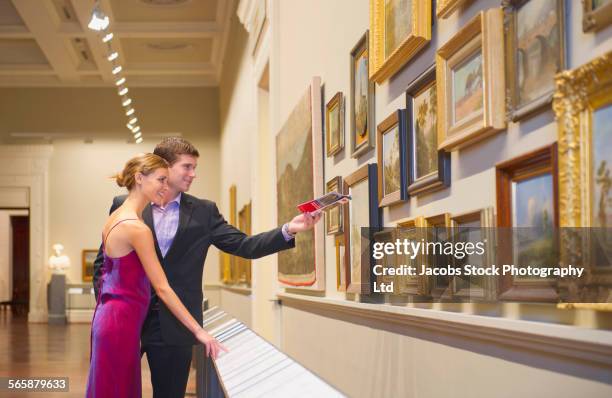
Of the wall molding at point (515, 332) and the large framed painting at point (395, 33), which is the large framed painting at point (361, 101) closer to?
the large framed painting at point (395, 33)

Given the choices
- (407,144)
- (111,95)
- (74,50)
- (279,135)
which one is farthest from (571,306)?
(111,95)

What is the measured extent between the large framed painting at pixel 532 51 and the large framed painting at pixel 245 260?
35.8 ft

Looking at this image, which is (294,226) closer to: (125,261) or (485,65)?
(125,261)

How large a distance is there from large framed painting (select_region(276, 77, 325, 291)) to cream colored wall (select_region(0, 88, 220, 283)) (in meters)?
17.1

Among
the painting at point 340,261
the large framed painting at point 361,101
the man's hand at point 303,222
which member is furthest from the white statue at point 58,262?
the man's hand at point 303,222

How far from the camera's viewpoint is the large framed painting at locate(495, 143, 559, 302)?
93.6 inches

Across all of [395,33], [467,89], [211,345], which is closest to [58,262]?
[211,345]

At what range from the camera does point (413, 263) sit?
11.4 ft

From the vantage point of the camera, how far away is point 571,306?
221cm

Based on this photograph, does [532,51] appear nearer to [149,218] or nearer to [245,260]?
[149,218]

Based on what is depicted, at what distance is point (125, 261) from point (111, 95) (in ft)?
72.7

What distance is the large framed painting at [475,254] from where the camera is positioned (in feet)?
9.15

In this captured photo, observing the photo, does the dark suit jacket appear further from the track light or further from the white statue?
the white statue

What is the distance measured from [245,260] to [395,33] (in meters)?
10.2
